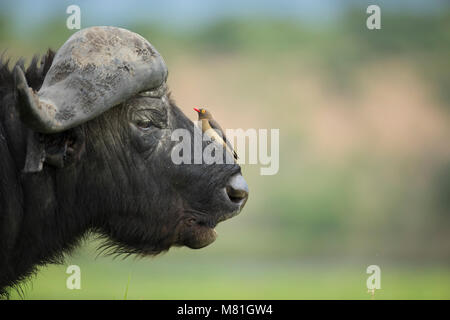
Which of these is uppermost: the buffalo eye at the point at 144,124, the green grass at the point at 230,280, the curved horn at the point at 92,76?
the curved horn at the point at 92,76

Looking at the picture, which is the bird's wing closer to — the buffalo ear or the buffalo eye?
the buffalo eye

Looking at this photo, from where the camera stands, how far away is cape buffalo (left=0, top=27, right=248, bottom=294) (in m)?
4.44

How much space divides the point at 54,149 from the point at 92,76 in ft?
1.56

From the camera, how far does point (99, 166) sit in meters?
4.79

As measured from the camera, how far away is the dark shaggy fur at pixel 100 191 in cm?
452

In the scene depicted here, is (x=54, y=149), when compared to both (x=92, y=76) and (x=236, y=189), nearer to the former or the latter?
(x=92, y=76)

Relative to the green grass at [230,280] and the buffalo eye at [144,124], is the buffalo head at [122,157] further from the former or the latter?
the green grass at [230,280]

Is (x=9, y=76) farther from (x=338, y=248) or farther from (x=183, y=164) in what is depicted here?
(x=338, y=248)

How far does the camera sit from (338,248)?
21172 mm

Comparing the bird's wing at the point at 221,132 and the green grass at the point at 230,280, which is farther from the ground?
the bird's wing at the point at 221,132

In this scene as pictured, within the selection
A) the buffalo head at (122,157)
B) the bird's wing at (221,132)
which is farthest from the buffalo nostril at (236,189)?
the bird's wing at (221,132)

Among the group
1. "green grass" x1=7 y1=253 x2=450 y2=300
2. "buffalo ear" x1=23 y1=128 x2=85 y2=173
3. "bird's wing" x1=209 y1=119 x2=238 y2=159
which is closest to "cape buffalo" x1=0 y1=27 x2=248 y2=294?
"buffalo ear" x1=23 y1=128 x2=85 y2=173

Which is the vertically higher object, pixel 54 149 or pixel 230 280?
pixel 54 149

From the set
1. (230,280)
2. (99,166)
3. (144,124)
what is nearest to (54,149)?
(99,166)
